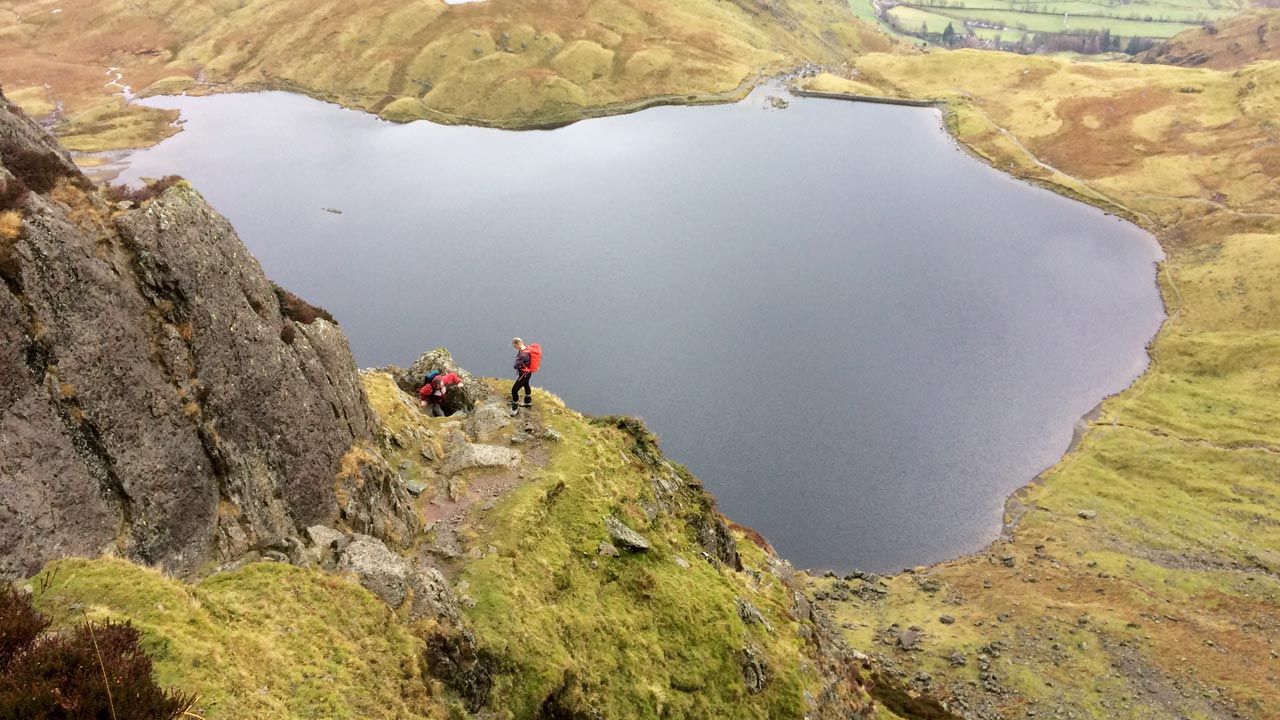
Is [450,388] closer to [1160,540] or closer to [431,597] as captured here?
[431,597]

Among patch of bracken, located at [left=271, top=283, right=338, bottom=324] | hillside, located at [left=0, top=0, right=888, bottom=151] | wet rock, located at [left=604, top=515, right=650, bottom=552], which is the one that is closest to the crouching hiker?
patch of bracken, located at [left=271, top=283, right=338, bottom=324]

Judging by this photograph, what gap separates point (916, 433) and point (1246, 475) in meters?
31.0

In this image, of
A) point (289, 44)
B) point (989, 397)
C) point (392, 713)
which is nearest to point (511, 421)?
point (392, 713)

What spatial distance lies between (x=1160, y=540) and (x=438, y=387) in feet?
208

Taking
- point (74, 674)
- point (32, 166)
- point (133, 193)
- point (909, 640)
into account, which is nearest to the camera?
point (74, 674)

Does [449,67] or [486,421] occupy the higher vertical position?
[449,67]

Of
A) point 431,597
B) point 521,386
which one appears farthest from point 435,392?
point 431,597

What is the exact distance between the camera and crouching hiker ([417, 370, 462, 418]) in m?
37.0

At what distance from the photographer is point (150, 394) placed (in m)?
18.7

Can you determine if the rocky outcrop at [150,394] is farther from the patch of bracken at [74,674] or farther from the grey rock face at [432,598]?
the patch of bracken at [74,674]

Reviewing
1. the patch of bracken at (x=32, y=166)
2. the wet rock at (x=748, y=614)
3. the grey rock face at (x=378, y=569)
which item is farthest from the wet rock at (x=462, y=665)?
the patch of bracken at (x=32, y=166)

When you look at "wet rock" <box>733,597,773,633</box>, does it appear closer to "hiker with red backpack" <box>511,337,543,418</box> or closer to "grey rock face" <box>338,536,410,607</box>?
"hiker with red backpack" <box>511,337,543,418</box>

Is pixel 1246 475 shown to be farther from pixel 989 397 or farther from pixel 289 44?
pixel 289 44

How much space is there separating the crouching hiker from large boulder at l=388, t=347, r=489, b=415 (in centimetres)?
42
